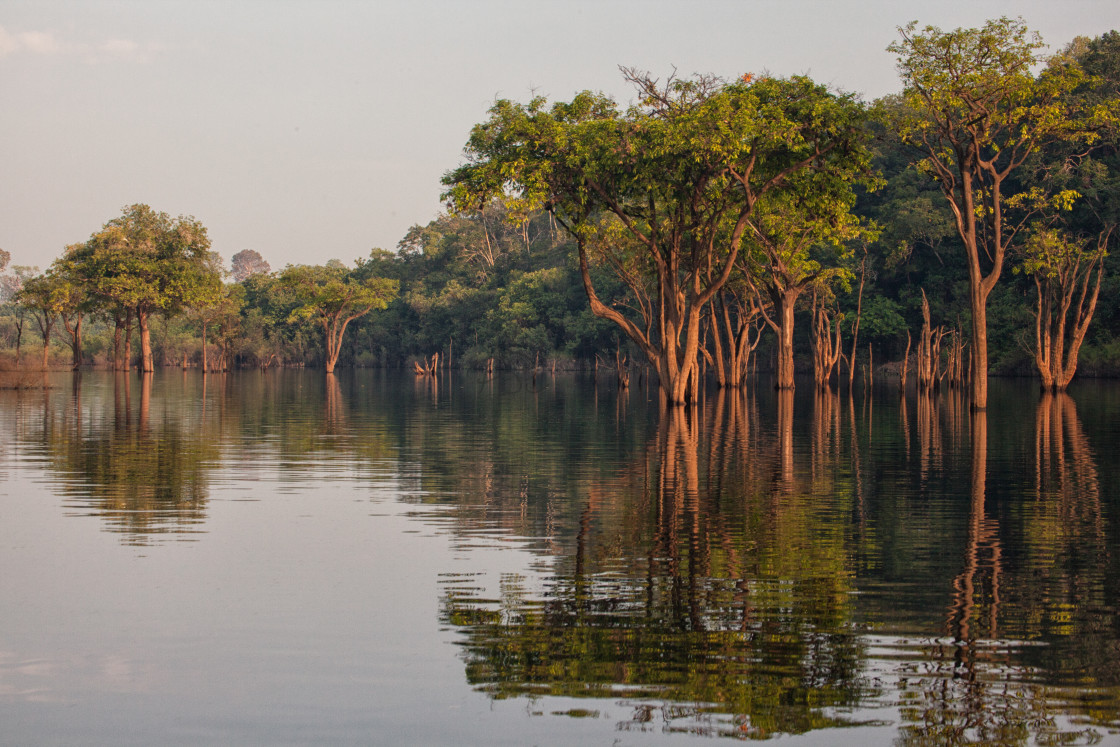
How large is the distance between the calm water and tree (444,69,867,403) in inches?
573

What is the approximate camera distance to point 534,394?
51.5 m

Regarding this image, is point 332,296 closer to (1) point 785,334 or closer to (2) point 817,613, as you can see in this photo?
(1) point 785,334

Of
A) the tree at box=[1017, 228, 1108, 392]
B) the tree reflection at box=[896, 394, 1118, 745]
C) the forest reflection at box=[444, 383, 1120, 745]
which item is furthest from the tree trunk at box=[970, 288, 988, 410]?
the tree reflection at box=[896, 394, 1118, 745]

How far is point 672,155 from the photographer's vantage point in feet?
102

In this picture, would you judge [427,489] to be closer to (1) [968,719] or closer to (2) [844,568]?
(2) [844,568]

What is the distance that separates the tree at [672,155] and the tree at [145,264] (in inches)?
A: 1803

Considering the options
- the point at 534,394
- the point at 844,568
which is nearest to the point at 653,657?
the point at 844,568

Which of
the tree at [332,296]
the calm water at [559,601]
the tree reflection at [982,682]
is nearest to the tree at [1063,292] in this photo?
the calm water at [559,601]

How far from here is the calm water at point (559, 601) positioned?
5.80 metres

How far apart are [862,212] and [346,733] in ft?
240

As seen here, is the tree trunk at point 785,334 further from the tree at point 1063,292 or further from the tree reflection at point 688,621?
the tree reflection at point 688,621

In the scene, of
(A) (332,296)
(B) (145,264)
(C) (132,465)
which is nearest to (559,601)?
(C) (132,465)

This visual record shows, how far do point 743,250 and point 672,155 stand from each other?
18.0m

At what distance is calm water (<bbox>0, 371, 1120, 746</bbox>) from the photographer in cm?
580
